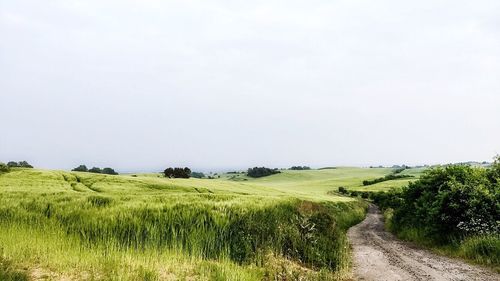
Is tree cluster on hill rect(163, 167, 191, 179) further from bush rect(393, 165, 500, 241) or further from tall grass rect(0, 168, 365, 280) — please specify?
tall grass rect(0, 168, 365, 280)

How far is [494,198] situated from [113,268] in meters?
22.2

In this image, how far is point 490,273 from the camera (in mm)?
16938

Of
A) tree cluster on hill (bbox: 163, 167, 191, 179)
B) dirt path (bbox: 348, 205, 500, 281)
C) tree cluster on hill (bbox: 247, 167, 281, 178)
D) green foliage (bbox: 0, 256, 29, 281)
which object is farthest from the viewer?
tree cluster on hill (bbox: 247, 167, 281, 178)

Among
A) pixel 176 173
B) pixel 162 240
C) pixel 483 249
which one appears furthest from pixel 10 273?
pixel 176 173

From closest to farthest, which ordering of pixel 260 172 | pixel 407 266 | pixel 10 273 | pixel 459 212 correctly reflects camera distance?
pixel 10 273, pixel 407 266, pixel 459 212, pixel 260 172

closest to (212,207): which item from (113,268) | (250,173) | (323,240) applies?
(323,240)

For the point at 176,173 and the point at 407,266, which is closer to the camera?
the point at 407,266

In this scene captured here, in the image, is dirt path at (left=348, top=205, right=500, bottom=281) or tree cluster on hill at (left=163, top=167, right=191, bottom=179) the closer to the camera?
dirt path at (left=348, top=205, right=500, bottom=281)

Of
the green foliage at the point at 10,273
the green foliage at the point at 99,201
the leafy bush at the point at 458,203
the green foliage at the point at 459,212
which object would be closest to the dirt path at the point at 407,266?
the green foliage at the point at 459,212

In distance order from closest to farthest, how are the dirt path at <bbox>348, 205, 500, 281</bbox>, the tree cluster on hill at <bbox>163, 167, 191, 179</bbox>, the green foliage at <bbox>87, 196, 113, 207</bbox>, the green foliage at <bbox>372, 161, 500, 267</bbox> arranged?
A: 1. the dirt path at <bbox>348, 205, 500, 281</bbox>
2. the green foliage at <bbox>87, 196, 113, 207</bbox>
3. the green foliage at <bbox>372, 161, 500, 267</bbox>
4. the tree cluster on hill at <bbox>163, 167, 191, 179</bbox>

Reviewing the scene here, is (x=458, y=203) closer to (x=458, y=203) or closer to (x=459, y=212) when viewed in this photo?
(x=458, y=203)

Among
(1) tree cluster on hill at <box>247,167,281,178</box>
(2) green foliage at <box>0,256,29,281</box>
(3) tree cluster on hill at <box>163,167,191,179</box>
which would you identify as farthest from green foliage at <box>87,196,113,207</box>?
(1) tree cluster on hill at <box>247,167,281,178</box>

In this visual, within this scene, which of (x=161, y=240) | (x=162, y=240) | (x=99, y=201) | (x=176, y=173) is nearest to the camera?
(x=162, y=240)

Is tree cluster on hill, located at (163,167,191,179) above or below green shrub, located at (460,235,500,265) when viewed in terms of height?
above
